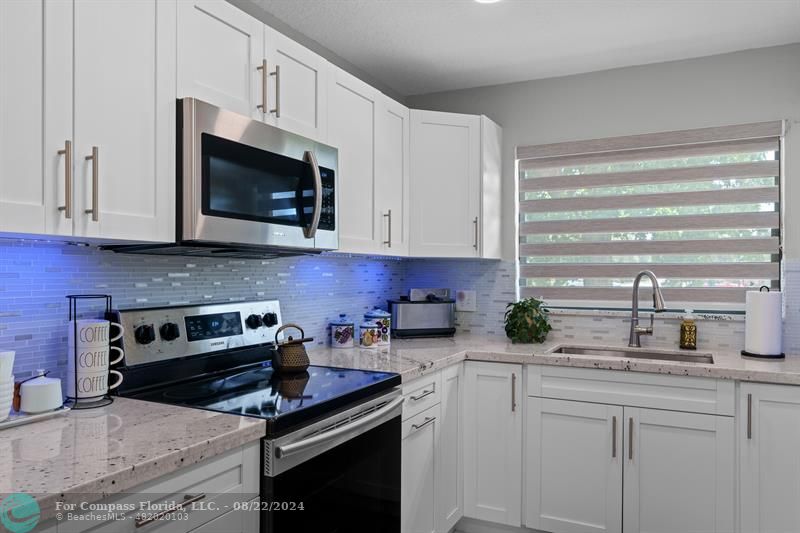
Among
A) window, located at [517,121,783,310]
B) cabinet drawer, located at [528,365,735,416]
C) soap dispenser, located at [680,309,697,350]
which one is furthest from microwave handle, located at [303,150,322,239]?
soap dispenser, located at [680,309,697,350]

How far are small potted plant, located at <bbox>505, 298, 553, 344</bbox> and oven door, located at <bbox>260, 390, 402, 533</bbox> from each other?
1.12m

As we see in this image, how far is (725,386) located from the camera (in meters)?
2.23

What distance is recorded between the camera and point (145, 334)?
1.75m

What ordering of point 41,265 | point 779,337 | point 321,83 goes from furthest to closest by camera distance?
point 779,337 → point 321,83 → point 41,265

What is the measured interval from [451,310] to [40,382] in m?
2.20

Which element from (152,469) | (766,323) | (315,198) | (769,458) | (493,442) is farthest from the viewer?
(493,442)

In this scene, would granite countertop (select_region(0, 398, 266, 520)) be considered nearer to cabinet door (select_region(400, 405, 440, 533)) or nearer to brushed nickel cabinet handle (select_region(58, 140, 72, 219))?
brushed nickel cabinet handle (select_region(58, 140, 72, 219))

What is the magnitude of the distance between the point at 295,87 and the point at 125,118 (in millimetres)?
753

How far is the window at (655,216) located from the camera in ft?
9.04

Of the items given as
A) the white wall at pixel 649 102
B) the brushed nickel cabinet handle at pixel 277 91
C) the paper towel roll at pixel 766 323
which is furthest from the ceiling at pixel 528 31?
the paper towel roll at pixel 766 323

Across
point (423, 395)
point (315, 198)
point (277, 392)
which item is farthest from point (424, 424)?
point (315, 198)

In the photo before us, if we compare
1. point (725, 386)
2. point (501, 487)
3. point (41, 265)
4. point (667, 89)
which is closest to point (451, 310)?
point (501, 487)

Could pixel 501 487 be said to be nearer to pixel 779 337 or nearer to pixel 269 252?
pixel 779 337

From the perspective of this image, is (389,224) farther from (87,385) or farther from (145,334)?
(87,385)
